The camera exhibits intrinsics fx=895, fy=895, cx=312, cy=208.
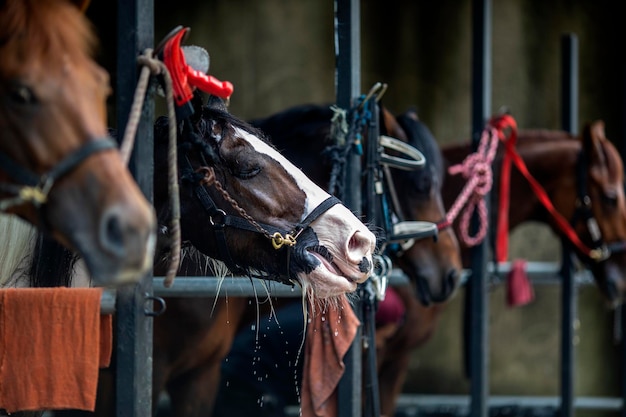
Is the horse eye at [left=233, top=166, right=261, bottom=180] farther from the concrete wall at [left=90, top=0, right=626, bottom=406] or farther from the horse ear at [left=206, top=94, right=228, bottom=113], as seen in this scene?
the concrete wall at [left=90, top=0, right=626, bottom=406]

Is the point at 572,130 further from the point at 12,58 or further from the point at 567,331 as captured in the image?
the point at 12,58

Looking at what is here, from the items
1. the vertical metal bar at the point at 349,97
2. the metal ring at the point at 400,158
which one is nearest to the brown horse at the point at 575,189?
the metal ring at the point at 400,158

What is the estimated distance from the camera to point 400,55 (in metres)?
6.01

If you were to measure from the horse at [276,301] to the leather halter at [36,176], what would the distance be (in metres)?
1.74

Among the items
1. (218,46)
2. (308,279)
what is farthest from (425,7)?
(308,279)

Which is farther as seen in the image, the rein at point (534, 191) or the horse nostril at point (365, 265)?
the rein at point (534, 191)

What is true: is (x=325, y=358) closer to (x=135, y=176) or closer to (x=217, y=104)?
(x=217, y=104)

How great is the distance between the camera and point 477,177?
4.08m

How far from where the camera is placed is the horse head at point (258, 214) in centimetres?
209

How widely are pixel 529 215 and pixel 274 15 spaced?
7.29ft

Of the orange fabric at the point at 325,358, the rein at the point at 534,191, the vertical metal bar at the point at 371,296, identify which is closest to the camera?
the orange fabric at the point at 325,358

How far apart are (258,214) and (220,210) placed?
92mm

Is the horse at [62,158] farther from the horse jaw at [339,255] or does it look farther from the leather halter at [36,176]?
the horse jaw at [339,255]

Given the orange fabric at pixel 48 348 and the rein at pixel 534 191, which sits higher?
the rein at pixel 534 191
